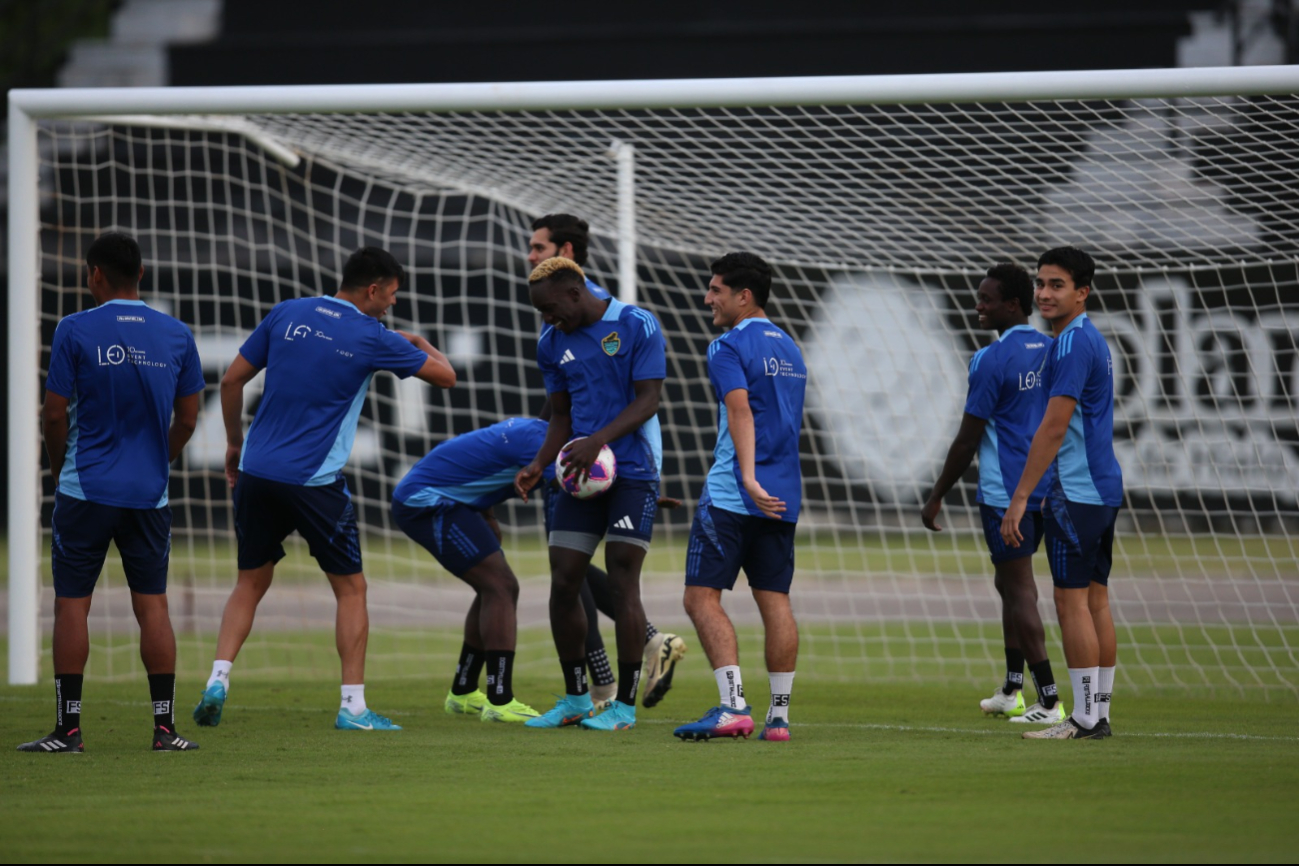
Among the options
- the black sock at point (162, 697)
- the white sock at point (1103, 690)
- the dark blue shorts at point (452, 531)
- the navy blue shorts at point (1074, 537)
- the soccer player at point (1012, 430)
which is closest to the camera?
the black sock at point (162, 697)

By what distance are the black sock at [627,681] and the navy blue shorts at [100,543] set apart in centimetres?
192

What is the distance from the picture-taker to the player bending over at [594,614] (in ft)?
22.1

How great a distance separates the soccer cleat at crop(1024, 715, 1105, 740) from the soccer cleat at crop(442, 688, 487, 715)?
2588 mm

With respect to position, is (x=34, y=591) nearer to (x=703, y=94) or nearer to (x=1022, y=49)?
(x=703, y=94)

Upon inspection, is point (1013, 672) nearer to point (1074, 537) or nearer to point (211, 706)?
point (1074, 537)

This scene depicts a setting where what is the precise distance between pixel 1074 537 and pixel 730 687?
58.3 inches

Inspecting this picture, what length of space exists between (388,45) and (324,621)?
12.0 m

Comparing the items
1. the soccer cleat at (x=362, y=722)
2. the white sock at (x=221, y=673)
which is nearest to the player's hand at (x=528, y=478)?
the soccer cleat at (x=362, y=722)

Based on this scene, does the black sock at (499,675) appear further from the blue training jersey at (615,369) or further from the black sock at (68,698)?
the black sock at (68,698)

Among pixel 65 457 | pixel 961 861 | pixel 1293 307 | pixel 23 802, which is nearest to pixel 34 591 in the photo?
pixel 65 457

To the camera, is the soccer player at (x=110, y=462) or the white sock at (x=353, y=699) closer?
the soccer player at (x=110, y=462)

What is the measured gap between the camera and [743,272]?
5977mm

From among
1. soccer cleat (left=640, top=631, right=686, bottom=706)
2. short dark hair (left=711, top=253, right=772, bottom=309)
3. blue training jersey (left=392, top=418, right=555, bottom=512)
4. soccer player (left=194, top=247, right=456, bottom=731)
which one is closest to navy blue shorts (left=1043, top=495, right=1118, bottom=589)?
short dark hair (left=711, top=253, right=772, bottom=309)

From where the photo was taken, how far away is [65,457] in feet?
18.5
